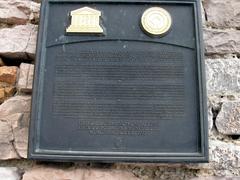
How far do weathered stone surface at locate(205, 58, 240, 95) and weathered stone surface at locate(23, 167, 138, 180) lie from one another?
0.48 metres

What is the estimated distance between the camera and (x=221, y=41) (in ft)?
5.29

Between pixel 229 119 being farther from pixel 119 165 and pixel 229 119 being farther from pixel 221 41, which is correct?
pixel 119 165

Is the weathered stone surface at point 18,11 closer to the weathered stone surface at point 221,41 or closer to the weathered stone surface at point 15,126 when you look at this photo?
the weathered stone surface at point 15,126

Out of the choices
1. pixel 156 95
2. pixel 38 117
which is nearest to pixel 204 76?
pixel 156 95

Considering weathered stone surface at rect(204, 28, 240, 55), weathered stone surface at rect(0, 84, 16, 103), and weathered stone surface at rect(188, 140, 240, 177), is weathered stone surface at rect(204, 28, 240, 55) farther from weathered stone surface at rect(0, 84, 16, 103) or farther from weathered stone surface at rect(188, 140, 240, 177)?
weathered stone surface at rect(0, 84, 16, 103)

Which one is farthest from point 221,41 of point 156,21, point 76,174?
point 76,174

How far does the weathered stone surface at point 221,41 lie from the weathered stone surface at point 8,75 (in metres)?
0.80

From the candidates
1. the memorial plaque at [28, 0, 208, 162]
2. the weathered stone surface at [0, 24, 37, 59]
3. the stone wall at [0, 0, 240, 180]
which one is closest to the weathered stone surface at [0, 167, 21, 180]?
the stone wall at [0, 0, 240, 180]

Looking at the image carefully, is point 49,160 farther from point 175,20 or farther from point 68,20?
point 175,20

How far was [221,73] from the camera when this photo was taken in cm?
157

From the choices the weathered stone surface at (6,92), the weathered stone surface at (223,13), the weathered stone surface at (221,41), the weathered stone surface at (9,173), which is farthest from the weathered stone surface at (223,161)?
the weathered stone surface at (6,92)

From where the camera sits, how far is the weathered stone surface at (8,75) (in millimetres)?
1586

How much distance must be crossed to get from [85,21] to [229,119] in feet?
2.22

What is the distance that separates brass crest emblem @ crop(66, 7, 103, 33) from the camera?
59.7 inches
